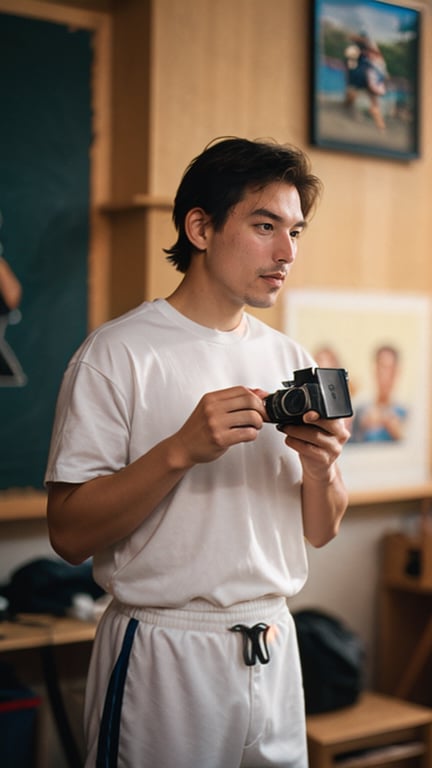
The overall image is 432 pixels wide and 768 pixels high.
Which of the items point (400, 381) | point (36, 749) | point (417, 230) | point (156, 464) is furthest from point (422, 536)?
point (156, 464)

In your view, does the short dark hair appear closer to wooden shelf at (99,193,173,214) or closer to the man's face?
the man's face

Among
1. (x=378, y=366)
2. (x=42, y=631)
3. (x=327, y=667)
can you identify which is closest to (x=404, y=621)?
(x=327, y=667)

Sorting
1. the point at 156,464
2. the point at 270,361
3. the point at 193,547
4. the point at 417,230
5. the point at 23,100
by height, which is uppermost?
the point at 23,100

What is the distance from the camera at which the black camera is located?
1.44 metres

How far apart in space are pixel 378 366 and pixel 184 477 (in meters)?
2.05

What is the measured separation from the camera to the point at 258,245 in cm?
152

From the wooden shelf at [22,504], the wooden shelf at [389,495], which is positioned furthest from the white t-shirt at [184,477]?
the wooden shelf at [389,495]

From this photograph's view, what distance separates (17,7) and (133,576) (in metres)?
1.94

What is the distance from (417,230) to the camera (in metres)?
3.57

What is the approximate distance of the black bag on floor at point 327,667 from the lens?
2.99 meters

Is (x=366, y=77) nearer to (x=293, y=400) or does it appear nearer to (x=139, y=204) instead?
(x=139, y=204)

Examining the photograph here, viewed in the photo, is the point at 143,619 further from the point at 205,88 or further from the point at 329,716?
the point at 205,88

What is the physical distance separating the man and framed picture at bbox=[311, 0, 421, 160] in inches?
70.5

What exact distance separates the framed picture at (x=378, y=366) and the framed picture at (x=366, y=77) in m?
0.53
